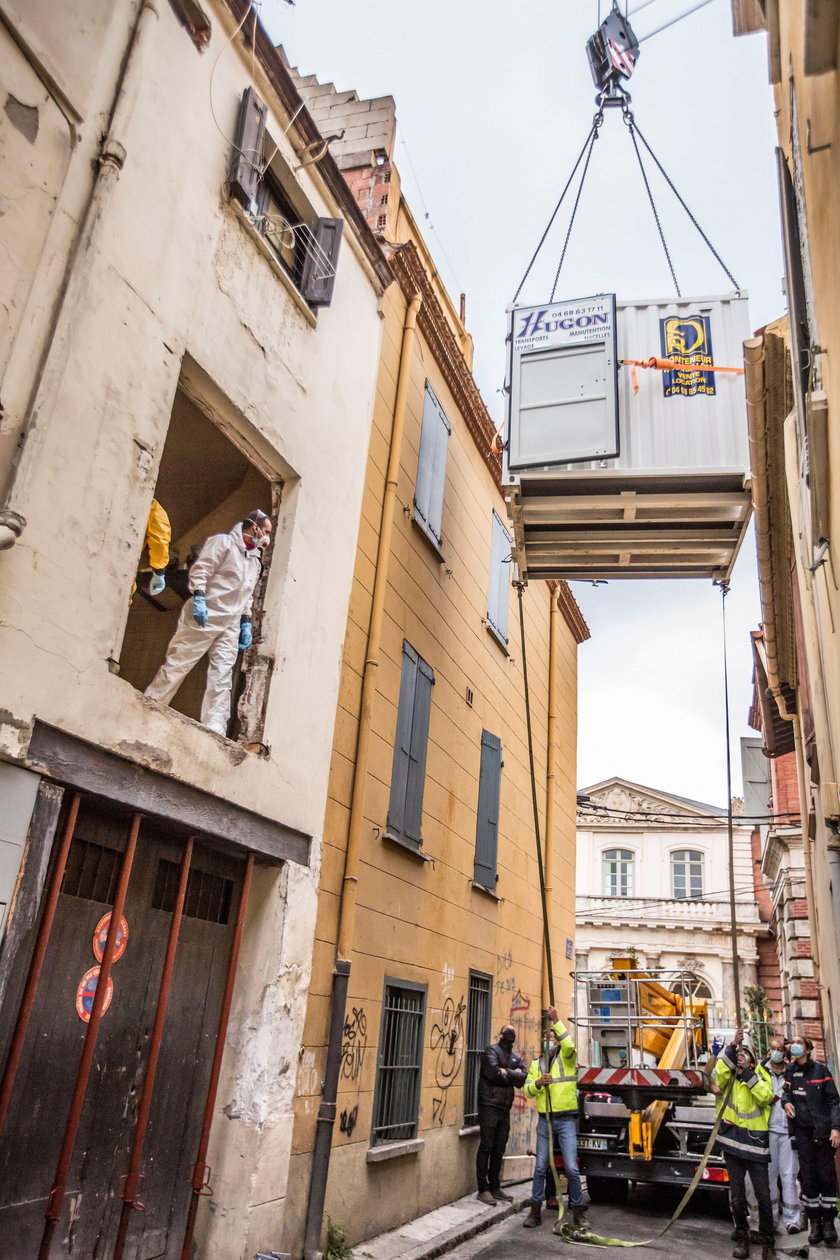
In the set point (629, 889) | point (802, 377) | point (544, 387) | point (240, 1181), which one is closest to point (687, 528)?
point (544, 387)

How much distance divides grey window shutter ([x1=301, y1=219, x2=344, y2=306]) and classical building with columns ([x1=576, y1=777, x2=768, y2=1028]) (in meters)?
26.8

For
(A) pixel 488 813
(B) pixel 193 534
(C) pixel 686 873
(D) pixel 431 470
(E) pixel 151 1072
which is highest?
(C) pixel 686 873

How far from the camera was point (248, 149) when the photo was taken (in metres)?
6.86

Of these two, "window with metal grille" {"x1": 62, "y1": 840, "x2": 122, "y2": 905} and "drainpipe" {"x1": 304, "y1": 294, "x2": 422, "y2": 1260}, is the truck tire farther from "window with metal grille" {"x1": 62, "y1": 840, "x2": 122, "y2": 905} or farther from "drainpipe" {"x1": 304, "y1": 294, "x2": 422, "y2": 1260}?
"window with metal grille" {"x1": 62, "y1": 840, "x2": 122, "y2": 905}

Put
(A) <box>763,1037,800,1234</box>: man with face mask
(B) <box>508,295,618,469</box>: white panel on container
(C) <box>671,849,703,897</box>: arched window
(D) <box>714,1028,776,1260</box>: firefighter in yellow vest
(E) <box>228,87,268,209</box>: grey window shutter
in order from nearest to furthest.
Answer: (E) <box>228,87,268,209</box>: grey window shutter → (D) <box>714,1028,776,1260</box>: firefighter in yellow vest → (A) <box>763,1037,800,1234</box>: man with face mask → (B) <box>508,295,618,469</box>: white panel on container → (C) <box>671,849,703,897</box>: arched window

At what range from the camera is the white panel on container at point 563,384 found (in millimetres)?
9781

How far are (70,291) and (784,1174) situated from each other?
1070 centimetres

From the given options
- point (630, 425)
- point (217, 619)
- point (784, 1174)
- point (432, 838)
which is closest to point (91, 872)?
point (217, 619)

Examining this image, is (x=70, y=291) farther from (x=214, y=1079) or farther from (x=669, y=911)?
(x=669, y=911)

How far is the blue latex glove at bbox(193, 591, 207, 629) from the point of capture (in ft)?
20.2

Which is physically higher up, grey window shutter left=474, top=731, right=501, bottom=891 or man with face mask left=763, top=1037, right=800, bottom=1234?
grey window shutter left=474, top=731, right=501, bottom=891

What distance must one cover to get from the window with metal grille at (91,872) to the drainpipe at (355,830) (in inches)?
94.8

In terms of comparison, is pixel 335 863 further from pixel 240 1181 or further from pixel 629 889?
pixel 629 889

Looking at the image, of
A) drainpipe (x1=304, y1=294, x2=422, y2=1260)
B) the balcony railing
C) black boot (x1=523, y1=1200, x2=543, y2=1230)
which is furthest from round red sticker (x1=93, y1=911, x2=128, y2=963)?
the balcony railing
